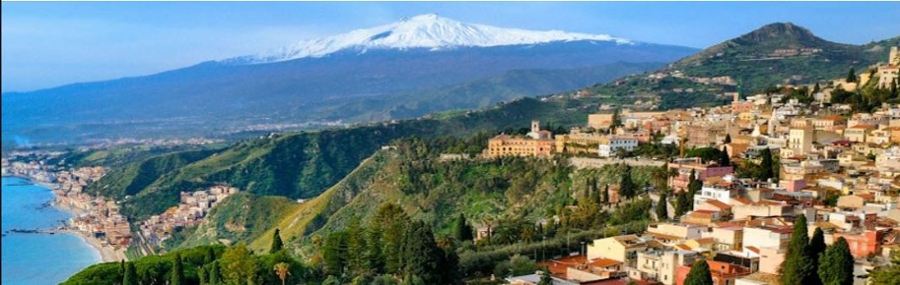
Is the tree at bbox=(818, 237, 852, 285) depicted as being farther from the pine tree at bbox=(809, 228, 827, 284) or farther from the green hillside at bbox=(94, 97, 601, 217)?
the green hillside at bbox=(94, 97, 601, 217)

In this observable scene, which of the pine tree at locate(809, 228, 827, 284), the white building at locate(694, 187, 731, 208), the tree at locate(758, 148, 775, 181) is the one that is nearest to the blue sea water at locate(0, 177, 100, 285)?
the white building at locate(694, 187, 731, 208)

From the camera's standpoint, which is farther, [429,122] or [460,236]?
[429,122]

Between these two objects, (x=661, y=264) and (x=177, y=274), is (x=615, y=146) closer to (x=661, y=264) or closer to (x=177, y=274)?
(x=661, y=264)

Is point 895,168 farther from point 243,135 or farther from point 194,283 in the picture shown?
point 243,135

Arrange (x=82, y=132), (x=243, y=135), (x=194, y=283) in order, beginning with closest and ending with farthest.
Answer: (x=194, y=283)
(x=82, y=132)
(x=243, y=135)

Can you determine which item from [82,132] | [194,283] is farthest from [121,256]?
[82,132]

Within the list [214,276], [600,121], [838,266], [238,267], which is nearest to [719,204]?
[838,266]

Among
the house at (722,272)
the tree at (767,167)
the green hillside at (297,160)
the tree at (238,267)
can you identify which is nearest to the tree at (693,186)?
the tree at (767,167)
